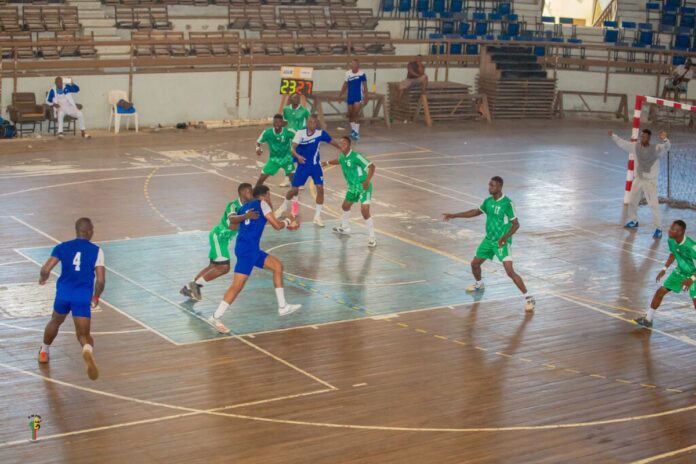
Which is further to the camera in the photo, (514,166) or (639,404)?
(514,166)

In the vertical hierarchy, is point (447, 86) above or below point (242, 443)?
above

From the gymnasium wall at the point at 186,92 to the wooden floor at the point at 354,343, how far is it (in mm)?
7378

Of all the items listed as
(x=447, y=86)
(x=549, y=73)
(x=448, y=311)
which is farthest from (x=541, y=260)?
(x=549, y=73)

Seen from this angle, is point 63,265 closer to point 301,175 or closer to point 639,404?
point 639,404

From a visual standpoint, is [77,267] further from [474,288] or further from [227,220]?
[474,288]

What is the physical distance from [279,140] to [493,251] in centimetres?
759

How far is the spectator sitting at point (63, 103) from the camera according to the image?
3262 cm

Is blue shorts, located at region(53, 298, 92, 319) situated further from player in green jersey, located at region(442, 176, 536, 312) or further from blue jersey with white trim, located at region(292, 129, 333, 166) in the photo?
blue jersey with white trim, located at region(292, 129, 333, 166)

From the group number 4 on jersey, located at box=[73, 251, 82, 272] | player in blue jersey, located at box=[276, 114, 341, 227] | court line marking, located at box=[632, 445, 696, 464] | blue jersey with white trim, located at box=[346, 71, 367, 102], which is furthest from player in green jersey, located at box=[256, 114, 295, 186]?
court line marking, located at box=[632, 445, 696, 464]

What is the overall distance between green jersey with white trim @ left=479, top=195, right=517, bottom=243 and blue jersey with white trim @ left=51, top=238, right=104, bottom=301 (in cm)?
697

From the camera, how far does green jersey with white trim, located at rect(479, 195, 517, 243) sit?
17.8m

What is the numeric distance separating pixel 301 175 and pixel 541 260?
5.47 meters

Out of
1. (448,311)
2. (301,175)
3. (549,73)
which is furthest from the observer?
(549,73)

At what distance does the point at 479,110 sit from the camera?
138ft
